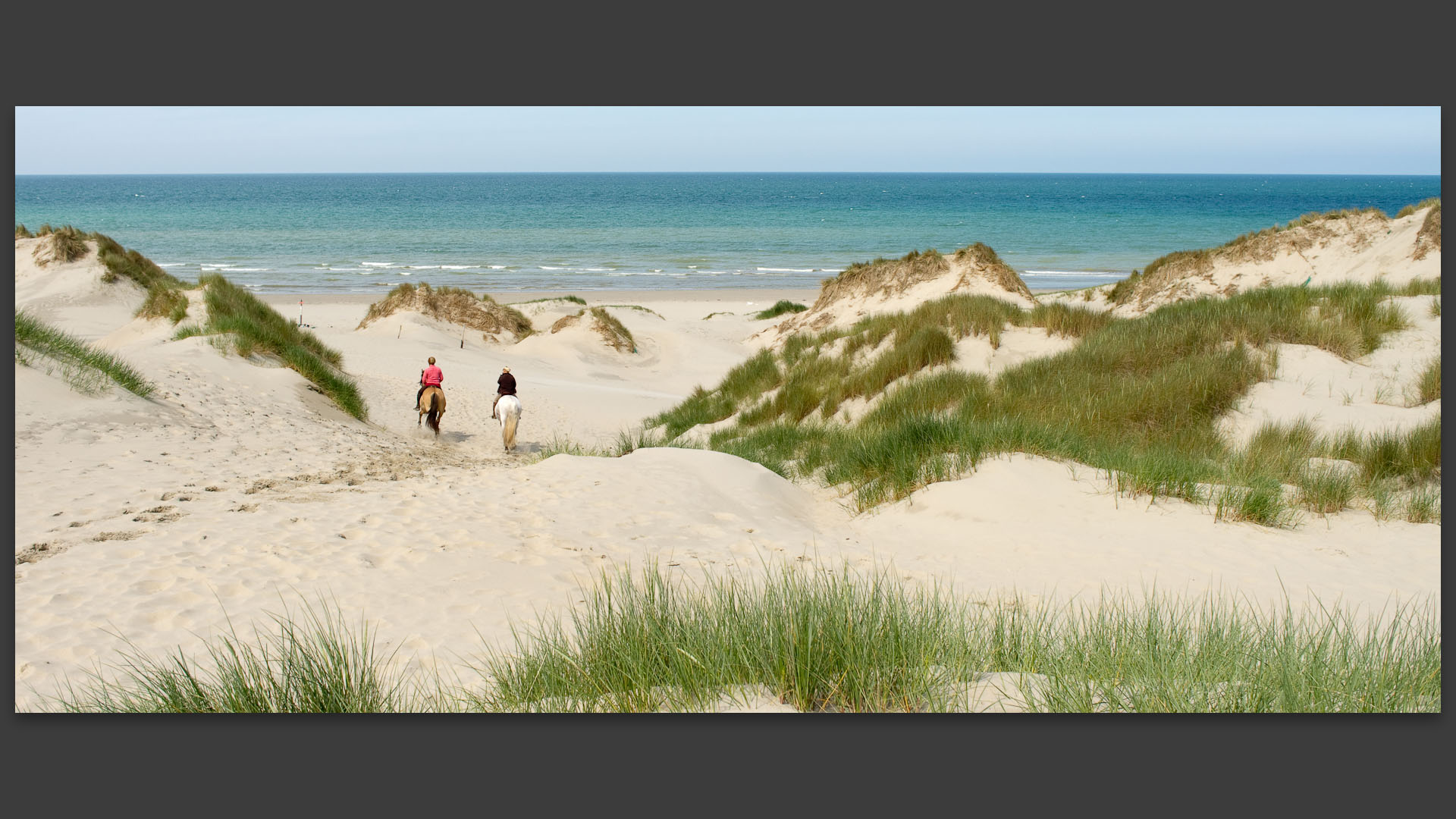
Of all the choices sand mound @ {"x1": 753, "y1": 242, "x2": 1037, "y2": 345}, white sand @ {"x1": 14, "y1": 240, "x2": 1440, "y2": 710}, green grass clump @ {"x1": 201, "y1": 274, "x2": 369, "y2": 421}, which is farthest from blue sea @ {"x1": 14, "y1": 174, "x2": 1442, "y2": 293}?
sand mound @ {"x1": 753, "y1": 242, "x2": 1037, "y2": 345}

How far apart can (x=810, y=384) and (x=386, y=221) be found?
191 feet

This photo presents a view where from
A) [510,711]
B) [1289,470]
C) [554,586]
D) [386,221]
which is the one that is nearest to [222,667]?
[510,711]

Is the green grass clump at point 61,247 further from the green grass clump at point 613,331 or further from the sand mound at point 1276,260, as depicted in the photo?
the sand mound at point 1276,260

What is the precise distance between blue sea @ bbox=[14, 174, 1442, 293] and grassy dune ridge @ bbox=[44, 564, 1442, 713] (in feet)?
9.69

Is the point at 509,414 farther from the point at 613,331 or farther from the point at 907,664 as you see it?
the point at 613,331

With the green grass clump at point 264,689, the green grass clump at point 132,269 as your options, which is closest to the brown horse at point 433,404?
the green grass clump at point 132,269

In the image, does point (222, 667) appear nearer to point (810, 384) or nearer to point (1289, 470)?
point (1289, 470)

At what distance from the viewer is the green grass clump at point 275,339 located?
14.0 metres

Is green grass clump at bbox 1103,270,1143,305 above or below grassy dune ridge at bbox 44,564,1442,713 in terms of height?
above

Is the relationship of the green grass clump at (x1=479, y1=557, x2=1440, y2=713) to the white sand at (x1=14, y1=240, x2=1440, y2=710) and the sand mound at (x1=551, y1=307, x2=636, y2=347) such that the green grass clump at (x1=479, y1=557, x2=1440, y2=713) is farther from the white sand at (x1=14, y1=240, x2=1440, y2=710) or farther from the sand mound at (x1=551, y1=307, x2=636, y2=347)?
the sand mound at (x1=551, y1=307, x2=636, y2=347)

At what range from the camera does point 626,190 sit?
376 ft

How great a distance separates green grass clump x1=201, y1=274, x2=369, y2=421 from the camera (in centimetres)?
1405

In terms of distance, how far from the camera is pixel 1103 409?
8.88m

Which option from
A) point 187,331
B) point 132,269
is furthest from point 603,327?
point 132,269
